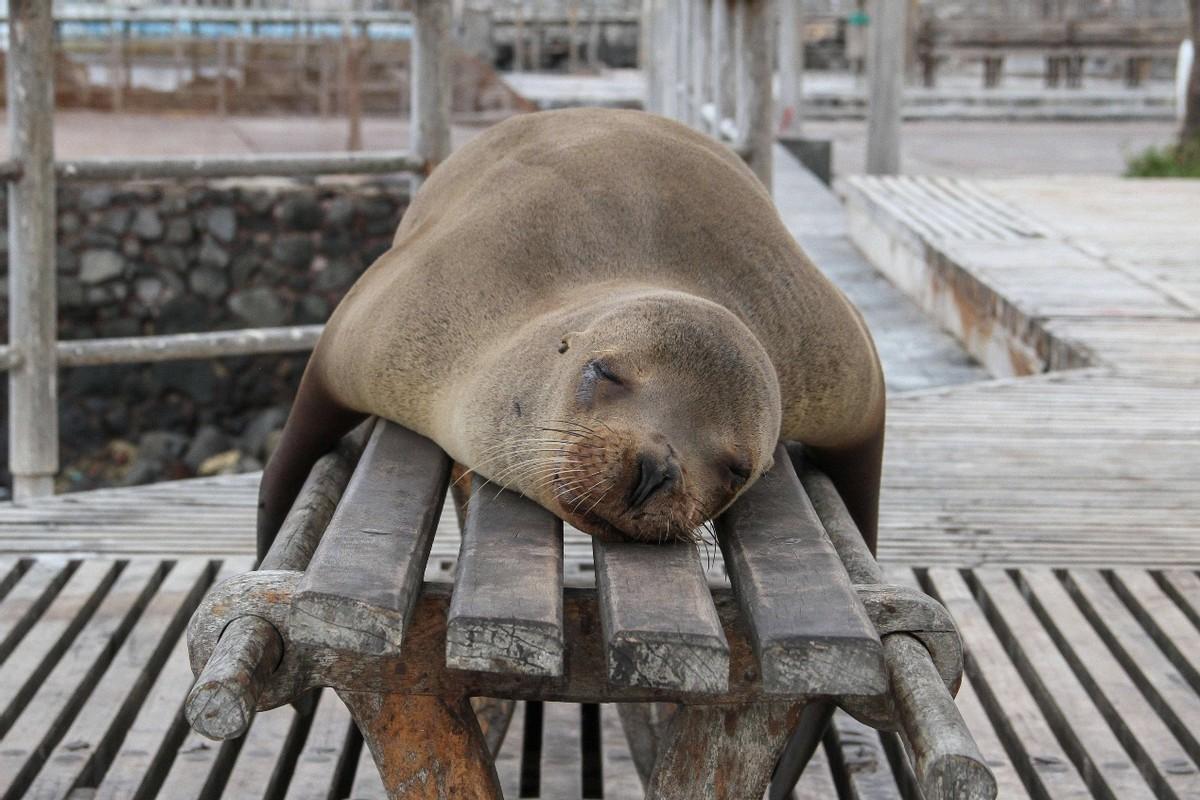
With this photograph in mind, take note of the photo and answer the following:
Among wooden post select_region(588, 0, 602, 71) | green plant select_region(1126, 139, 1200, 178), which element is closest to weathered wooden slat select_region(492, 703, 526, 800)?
green plant select_region(1126, 139, 1200, 178)

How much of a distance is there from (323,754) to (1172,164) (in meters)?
9.83

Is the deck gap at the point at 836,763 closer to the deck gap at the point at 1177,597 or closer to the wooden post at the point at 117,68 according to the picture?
the deck gap at the point at 1177,597

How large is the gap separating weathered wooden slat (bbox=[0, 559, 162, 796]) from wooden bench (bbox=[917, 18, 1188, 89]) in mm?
19806

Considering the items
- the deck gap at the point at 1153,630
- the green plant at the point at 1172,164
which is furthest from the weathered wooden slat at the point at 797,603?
the green plant at the point at 1172,164

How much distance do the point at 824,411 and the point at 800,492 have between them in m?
0.31

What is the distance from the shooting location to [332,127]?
13.2 m

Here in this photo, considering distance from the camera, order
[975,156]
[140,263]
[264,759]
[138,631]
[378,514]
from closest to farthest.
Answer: [378,514] < [264,759] < [138,631] < [140,263] < [975,156]

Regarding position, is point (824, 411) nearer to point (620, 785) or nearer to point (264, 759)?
point (620, 785)

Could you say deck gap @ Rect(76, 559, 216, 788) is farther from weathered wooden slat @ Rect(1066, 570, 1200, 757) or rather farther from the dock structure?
weathered wooden slat @ Rect(1066, 570, 1200, 757)

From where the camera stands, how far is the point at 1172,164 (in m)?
11.3

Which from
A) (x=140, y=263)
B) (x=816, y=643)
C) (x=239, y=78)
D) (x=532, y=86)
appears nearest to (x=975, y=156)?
(x=532, y=86)

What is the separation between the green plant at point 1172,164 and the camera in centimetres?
1107

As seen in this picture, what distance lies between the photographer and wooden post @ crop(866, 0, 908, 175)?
1031 cm

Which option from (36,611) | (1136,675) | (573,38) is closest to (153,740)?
(36,611)
